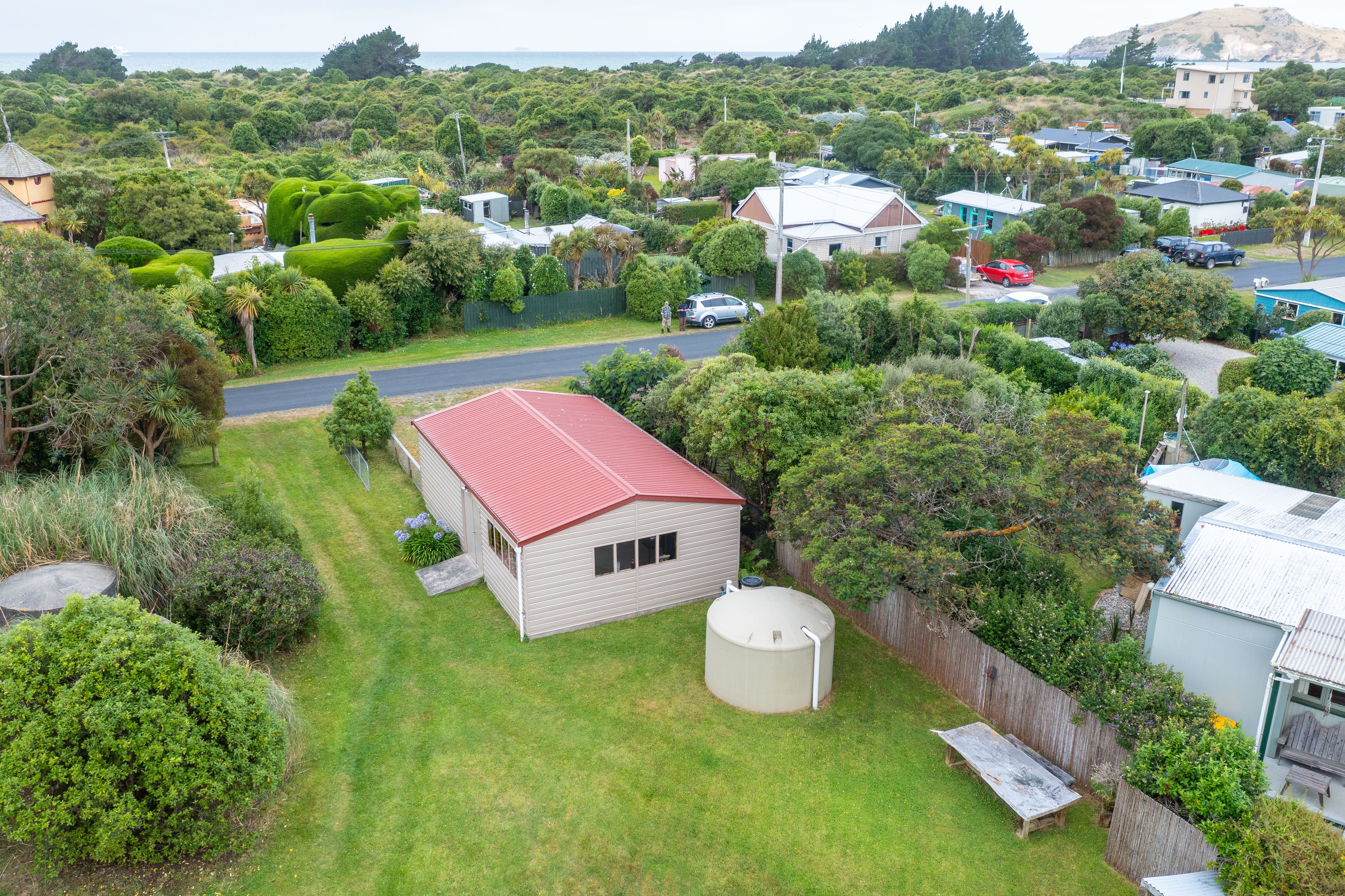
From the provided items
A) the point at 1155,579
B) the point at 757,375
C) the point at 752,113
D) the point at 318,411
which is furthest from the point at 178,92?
the point at 1155,579

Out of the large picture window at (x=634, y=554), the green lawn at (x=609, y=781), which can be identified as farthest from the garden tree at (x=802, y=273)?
the green lawn at (x=609, y=781)

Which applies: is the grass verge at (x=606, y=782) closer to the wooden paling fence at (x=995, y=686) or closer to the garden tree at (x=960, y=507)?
the wooden paling fence at (x=995, y=686)

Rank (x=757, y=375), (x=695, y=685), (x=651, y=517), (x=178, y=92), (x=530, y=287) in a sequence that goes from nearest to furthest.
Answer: (x=695, y=685), (x=651, y=517), (x=757, y=375), (x=530, y=287), (x=178, y=92)

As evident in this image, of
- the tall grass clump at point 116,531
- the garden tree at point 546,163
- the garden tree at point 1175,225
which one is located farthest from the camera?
the garden tree at point 546,163

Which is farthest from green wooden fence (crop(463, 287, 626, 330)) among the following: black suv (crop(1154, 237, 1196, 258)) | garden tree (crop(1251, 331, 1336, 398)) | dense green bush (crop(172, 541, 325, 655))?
black suv (crop(1154, 237, 1196, 258))

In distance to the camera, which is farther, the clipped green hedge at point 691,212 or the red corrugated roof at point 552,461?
the clipped green hedge at point 691,212

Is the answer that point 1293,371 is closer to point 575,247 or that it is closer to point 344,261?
point 575,247

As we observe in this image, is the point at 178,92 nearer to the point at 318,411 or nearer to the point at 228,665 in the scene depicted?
the point at 318,411
